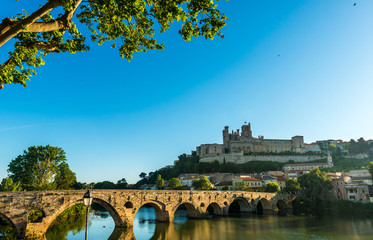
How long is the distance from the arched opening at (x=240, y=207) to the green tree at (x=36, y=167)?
30571 mm

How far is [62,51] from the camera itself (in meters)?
7.12

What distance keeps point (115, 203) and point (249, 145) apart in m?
74.9

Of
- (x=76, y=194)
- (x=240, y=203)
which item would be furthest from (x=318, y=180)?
(x=76, y=194)

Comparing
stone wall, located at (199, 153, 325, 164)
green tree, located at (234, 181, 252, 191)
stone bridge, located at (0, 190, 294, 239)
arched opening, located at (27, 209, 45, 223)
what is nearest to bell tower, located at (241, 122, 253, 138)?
stone wall, located at (199, 153, 325, 164)

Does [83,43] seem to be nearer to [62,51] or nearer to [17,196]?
[62,51]

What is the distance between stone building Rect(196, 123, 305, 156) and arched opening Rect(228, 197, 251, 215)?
4145cm

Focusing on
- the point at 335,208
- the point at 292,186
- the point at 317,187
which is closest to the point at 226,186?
the point at 292,186

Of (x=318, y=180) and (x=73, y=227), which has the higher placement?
(x=318, y=180)

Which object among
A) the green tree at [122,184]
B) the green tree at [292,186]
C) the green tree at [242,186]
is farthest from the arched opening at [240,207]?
the green tree at [122,184]

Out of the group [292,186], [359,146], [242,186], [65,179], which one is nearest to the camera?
[65,179]

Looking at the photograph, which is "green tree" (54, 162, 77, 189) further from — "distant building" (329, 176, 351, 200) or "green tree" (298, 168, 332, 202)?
"distant building" (329, 176, 351, 200)

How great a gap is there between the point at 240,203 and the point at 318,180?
15.2m

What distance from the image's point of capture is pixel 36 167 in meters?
31.8

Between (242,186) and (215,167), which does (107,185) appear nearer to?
(215,167)
